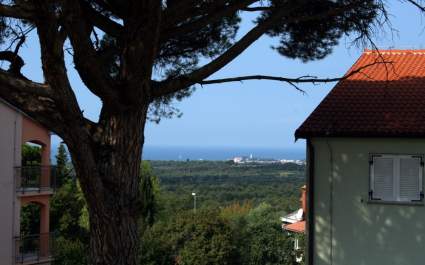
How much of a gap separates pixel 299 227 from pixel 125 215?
45957mm

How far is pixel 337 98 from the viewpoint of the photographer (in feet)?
46.7

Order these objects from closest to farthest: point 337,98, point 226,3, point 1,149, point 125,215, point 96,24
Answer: point 125,215, point 96,24, point 226,3, point 337,98, point 1,149

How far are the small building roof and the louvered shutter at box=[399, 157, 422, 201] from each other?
62cm

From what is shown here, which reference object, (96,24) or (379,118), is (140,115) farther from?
(379,118)

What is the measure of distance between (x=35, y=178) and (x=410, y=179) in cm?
1860

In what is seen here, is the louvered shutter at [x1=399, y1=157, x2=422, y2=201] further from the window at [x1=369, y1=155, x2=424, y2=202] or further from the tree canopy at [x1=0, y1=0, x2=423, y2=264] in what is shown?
the tree canopy at [x1=0, y1=0, x2=423, y2=264]

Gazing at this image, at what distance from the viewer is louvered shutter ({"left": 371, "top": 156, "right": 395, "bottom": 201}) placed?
13016 millimetres

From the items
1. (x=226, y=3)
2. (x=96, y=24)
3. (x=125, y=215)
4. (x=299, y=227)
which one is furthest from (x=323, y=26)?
(x=299, y=227)

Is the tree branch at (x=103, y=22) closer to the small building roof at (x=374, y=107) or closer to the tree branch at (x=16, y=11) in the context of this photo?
the tree branch at (x=16, y=11)

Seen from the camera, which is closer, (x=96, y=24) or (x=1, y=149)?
(x=96, y=24)

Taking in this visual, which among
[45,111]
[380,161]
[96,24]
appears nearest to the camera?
[45,111]

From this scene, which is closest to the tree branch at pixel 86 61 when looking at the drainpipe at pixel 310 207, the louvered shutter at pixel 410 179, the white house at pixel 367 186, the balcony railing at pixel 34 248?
the white house at pixel 367 186

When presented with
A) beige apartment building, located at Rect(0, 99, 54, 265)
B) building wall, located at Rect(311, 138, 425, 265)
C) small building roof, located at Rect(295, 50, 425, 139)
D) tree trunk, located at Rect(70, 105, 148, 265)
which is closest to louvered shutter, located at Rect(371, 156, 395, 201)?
building wall, located at Rect(311, 138, 425, 265)

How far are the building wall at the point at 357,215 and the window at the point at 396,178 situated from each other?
13 centimetres
